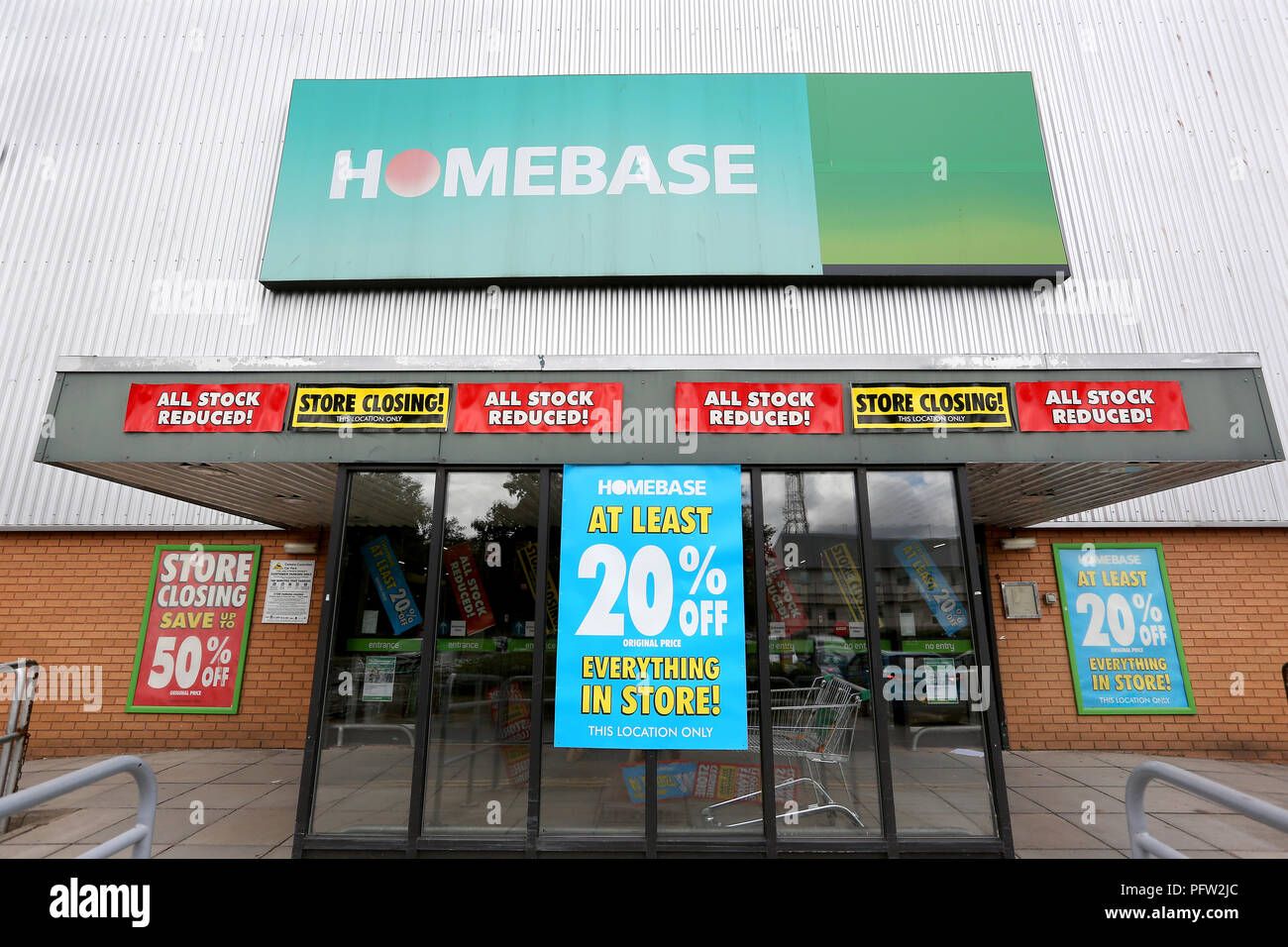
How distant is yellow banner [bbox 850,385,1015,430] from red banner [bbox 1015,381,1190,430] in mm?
185

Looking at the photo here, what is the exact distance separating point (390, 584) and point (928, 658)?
4673 millimetres

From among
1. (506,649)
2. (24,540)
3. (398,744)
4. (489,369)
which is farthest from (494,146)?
(24,540)

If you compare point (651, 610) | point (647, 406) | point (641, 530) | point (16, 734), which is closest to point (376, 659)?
point (651, 610)

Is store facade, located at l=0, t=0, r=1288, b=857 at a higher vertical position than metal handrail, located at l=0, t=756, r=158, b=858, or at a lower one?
higher

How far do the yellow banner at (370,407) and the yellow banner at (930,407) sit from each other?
12.2ft

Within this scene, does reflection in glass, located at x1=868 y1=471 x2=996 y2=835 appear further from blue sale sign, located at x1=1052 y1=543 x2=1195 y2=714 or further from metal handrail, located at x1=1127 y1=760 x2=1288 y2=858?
blue sale sign, located at x1=1052 y1=543 x2=1195 y2=714

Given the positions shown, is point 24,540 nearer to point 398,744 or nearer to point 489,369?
point 398,744

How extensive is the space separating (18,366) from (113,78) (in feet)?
16.0
